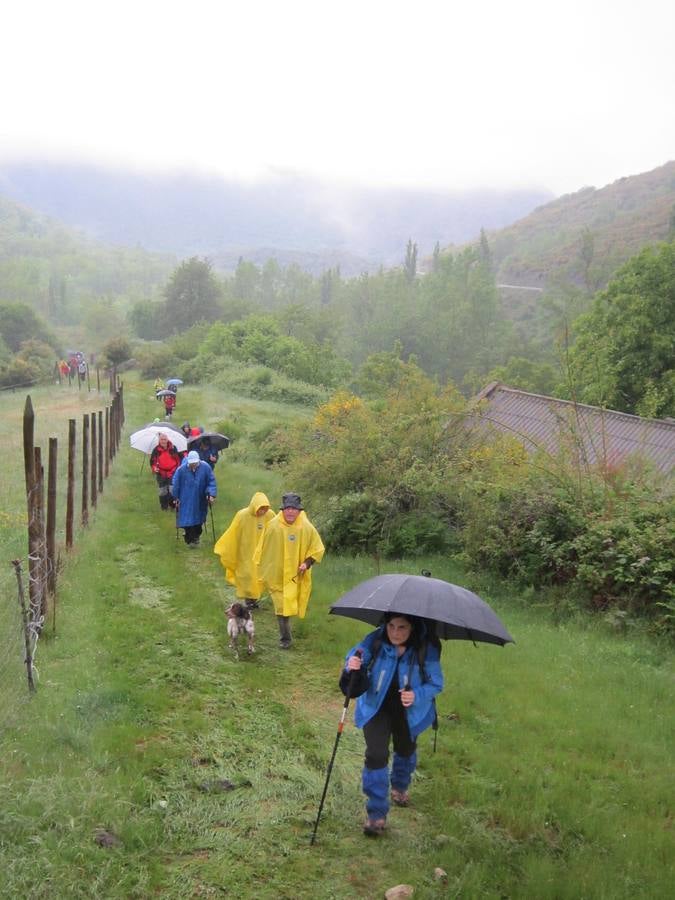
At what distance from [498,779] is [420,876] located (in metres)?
1.43

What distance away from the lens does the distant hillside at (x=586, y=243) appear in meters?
97.9

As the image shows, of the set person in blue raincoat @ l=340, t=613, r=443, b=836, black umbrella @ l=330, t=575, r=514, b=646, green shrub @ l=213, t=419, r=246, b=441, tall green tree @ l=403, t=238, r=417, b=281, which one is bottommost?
green shrub @ l=213, t=419, r=246, b=441

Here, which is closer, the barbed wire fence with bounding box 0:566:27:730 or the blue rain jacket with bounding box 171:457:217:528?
the barbed wire fence with bounding box 0:566:27:730

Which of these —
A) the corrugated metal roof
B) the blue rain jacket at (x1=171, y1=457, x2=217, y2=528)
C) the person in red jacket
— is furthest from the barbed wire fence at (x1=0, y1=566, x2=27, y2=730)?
the corrugated metal roof

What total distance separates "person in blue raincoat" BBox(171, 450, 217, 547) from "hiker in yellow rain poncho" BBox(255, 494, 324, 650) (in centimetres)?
405

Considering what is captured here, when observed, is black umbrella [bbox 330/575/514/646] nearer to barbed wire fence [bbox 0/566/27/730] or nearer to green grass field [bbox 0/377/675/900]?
green grass field [bbox 0/377/675/900]

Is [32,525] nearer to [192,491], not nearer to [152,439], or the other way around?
[192,491]

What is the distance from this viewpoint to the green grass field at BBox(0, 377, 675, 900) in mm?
4746

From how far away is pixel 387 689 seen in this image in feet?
16.8

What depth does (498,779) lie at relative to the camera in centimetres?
605

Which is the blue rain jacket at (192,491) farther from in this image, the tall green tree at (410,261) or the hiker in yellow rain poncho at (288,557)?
the tall green tree at (410,261)

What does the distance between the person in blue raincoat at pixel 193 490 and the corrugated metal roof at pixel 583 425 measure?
204 inches

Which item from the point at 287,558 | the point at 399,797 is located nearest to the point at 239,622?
the point at 287,558

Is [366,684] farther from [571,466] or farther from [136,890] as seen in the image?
[571,466]
